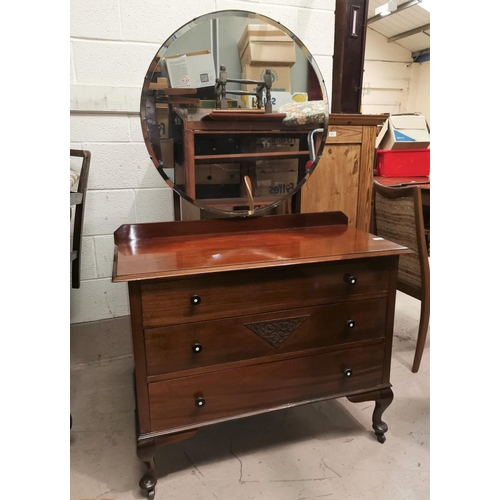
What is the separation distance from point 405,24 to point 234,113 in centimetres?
559

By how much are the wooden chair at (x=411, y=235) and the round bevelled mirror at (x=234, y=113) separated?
532 millimetres

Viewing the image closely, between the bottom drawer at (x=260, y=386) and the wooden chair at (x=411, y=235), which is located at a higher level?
the wooden chair at (x=411, y=235)

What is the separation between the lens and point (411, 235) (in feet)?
5.82

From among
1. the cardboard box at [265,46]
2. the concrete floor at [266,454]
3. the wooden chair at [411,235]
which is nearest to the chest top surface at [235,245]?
the wooden chair at [411,235]

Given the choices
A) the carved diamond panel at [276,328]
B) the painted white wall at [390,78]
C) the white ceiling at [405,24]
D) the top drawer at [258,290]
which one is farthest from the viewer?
the painted white wall at [390,78]

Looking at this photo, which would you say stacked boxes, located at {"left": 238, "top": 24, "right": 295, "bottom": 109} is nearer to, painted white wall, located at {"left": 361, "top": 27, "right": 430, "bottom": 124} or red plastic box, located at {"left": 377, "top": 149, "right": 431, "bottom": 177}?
red plastic box, located at {"left": 377, "top": 149, "right": 431, "bottom": 177}

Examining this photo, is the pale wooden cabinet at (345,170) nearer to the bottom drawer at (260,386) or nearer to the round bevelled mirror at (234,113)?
the round bevelled mirror at (234,113)

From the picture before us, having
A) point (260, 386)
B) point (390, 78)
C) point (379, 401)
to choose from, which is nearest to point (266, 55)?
point (260, 386)

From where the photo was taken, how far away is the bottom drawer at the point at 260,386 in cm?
111

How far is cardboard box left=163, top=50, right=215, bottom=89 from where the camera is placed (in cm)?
129

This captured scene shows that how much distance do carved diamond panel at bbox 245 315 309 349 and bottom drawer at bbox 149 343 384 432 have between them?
8cm

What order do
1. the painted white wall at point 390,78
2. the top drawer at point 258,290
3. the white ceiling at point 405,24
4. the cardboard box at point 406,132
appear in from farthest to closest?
the painted white wall at point 390,78 < the white ceiling at point 405,24 < the cardboard box at point 406,132 < the top drawer at point 258,290

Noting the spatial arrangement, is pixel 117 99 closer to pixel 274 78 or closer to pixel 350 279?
pixel 274 78
